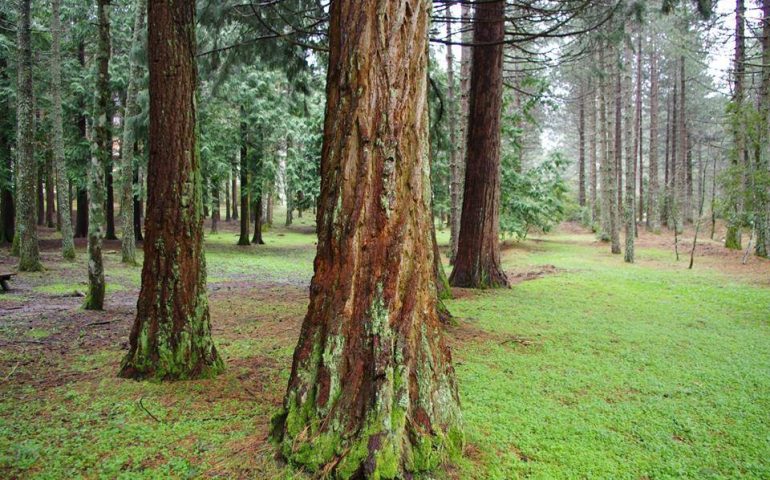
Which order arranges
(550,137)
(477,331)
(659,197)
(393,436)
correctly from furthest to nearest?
(550,137) < (659,197) < (477,331) < (393,436)

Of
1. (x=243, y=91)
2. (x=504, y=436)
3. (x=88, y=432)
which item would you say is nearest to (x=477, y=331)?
(x=504, y=436)

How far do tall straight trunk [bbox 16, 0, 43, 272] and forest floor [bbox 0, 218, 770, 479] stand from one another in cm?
293

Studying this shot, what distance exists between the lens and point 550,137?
45.3 meters

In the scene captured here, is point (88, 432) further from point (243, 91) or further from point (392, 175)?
point (243, 91)

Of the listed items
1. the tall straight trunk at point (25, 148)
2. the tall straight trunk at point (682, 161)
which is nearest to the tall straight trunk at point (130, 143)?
the tall straight trunk at point (25, 148)

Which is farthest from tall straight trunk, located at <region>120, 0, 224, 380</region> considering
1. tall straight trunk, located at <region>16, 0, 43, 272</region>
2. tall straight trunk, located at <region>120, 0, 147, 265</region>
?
tall straight trunk, located at <region>16, 0, 43, 272</region>

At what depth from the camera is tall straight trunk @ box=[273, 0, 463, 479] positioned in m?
2.45

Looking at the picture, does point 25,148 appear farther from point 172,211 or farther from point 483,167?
point 483,167

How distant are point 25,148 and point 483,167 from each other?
1050 cm

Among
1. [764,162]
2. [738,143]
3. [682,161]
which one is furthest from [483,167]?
[682,161]

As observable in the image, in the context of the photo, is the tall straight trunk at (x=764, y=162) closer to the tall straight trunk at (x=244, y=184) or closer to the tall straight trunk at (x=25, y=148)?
the tall straight trunk at (x=244, y=184)

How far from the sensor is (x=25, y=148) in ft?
36.8

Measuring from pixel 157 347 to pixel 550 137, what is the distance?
46.2m

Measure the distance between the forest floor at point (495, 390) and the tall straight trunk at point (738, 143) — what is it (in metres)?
5.97
